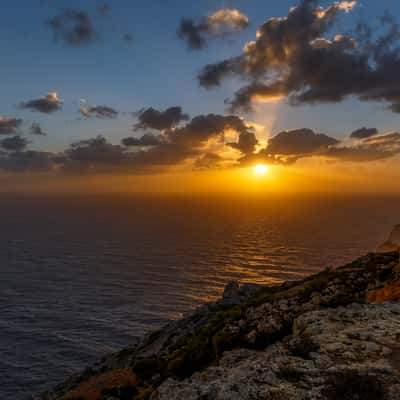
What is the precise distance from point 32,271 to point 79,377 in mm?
81375

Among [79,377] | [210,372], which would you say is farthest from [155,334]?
[210,372]

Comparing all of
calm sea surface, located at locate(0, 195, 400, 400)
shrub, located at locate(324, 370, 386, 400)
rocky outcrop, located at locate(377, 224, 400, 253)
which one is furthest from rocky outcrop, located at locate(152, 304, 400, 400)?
rocky outcrop, located at locate(377, 224, 400, 253)

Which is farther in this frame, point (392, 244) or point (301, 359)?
point (392, 244)

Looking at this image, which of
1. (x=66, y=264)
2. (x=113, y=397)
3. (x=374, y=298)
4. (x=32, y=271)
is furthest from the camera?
(x=66, y=264)

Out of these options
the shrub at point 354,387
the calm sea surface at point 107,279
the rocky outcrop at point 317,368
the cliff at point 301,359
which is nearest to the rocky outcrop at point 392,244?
the calm sea surface at point 107,279

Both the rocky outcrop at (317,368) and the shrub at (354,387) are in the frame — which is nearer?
the shrub at (354,387)

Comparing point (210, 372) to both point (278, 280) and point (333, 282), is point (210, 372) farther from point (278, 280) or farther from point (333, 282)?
point (278, 280)

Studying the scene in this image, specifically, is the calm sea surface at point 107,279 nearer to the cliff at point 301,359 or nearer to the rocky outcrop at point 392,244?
the rocky outcrop at point 392,244

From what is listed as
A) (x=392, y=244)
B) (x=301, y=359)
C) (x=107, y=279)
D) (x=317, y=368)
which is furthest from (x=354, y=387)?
(x=392, y=244)

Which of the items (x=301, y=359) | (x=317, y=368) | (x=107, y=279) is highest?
(x=317, y=368)

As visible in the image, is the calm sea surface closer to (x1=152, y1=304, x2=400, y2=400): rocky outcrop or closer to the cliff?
the cliff

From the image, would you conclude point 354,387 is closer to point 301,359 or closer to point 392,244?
point 301,359

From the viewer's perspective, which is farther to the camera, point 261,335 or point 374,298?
point 374,298

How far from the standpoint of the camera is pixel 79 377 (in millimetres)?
40531
